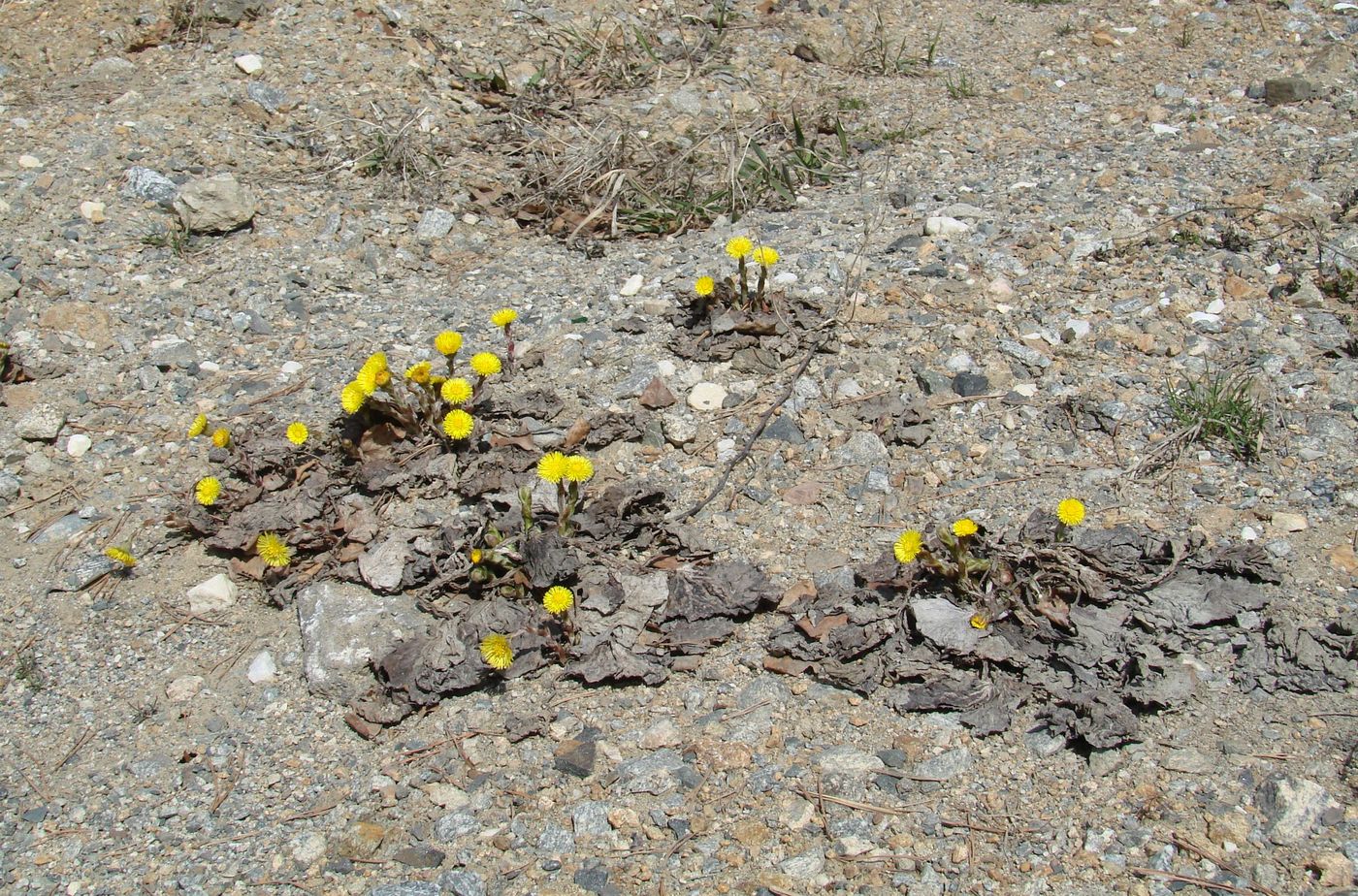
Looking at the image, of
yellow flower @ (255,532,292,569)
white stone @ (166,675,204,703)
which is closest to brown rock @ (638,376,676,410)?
yellow flower @ (255,532,292,569)

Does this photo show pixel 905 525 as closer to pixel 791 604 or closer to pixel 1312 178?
pixel 791 604

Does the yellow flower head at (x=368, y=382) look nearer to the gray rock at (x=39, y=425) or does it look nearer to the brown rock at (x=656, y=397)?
the brown rock at (x=656, y=397)

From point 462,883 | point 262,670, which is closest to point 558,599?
point 462,883

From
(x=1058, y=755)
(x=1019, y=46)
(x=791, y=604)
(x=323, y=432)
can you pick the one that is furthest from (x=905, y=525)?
(x=1019, y=46)

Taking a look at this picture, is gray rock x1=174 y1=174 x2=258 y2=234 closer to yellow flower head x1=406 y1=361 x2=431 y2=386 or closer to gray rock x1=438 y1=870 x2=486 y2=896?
yellow flower head x1=406 y1=361 x2=431 y2=386

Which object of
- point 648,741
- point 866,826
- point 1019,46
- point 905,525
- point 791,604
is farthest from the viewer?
point 1019,46
